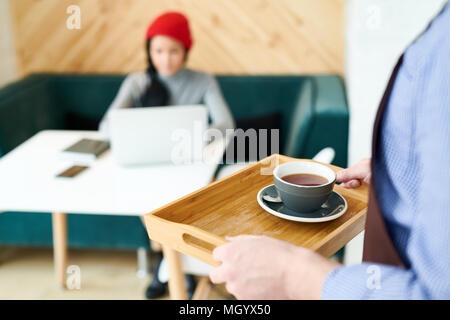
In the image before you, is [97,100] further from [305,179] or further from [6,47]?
[305,179]

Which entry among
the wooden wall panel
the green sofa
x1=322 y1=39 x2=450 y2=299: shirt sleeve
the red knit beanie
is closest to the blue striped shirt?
x1=322 y1=39 x2=450 y2=299: shirt sleeve

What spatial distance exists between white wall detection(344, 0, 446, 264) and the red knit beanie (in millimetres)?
789

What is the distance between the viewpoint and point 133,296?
2.05m

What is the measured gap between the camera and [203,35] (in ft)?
9.52

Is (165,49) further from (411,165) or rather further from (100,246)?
(411,165)

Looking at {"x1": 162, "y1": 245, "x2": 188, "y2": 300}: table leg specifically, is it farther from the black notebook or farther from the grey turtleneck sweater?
the grey turtleneck sweater

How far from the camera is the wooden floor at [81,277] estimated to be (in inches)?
80.9

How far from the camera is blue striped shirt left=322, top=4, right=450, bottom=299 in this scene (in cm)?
49

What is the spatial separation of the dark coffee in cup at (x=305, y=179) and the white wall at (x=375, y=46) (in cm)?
81

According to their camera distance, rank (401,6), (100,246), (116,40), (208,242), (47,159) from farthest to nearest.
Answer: (116,40), (100,246), (47,159), (401,6), (208,242)

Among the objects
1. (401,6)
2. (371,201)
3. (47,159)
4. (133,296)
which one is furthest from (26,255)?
(371,201)

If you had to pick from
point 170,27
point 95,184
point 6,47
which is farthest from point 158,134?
point 6,47

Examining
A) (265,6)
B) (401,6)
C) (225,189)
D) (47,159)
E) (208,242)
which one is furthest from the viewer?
(265,6)

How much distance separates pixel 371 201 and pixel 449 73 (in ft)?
0.59
